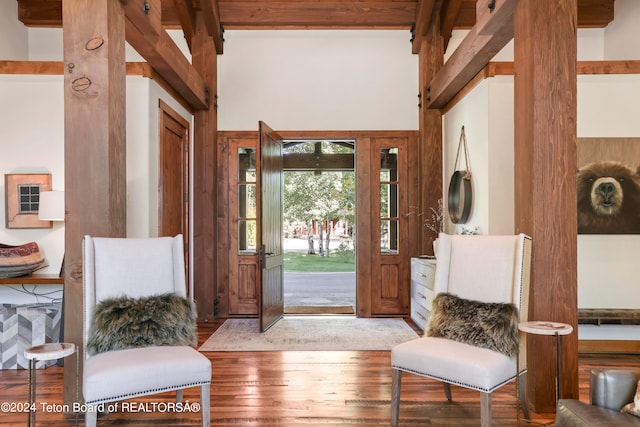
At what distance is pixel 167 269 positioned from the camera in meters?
2.73

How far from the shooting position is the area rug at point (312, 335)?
4.30m

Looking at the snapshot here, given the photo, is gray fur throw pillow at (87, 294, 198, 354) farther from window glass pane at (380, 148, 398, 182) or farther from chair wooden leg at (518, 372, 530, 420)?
window glass pane at (380, 148, 398, 182)

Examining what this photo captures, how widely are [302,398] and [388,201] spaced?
10.7 feet

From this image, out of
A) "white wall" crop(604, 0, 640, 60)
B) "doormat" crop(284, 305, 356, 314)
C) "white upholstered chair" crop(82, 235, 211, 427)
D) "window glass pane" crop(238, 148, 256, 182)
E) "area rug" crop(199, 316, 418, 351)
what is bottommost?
"doormat" crop(284, 305, 356, 314)

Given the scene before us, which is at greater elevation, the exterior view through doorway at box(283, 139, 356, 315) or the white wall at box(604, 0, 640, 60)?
the white wall at box(604, 0, 640, 60)

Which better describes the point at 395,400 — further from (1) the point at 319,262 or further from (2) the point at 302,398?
(1) the point at 319,262

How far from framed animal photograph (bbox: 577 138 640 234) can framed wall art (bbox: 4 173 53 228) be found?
4825 millimetres

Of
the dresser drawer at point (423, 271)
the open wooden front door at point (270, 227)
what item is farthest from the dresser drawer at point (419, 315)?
the open wooden front door at point (270, 227)

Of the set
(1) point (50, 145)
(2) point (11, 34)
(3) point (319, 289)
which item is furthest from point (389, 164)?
(2) point (11, 34)

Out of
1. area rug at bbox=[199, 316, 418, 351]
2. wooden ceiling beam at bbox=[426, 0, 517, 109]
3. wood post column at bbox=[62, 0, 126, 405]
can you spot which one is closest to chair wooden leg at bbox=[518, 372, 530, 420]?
area rug at bbox=[199, 316, 418, 351]

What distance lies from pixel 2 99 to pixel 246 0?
288 cm

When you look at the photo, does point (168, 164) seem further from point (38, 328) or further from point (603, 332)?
point (603, 332)

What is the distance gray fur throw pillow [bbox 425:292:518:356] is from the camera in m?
2.47

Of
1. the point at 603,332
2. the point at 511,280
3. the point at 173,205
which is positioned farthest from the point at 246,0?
the point at 603,332
